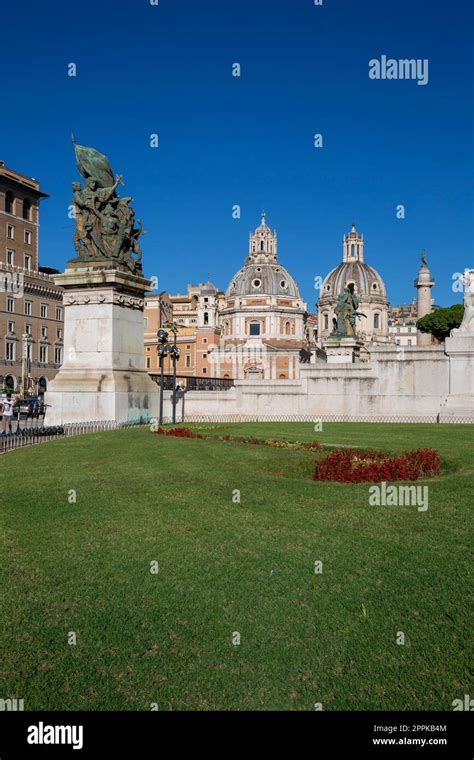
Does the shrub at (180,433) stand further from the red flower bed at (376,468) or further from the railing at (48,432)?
the red flower bed at (376,468)

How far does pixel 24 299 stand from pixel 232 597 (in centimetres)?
8316

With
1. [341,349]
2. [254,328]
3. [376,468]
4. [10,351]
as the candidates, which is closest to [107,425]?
[376,468]

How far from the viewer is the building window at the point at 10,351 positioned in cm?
8081

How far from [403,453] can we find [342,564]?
732 centimetres

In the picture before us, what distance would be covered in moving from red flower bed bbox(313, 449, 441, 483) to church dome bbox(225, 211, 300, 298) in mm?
134269

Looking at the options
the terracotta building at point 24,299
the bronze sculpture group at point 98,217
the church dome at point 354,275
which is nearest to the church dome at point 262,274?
the church dome at point 354,275

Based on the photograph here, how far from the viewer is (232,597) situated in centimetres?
612

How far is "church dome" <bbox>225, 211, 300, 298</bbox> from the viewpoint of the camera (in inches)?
5851

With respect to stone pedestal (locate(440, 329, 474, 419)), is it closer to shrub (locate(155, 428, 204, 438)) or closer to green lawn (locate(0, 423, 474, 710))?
shrub (locate(155, 428, 204, 438))

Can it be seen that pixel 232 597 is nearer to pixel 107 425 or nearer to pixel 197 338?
pixel 107 425

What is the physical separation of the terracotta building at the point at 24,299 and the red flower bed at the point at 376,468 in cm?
7048

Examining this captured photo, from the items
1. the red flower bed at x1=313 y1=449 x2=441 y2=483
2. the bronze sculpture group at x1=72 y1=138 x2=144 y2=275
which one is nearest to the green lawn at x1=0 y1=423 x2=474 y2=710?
the red flower bed at x1=313 y1=449 x2=441 y2=483
